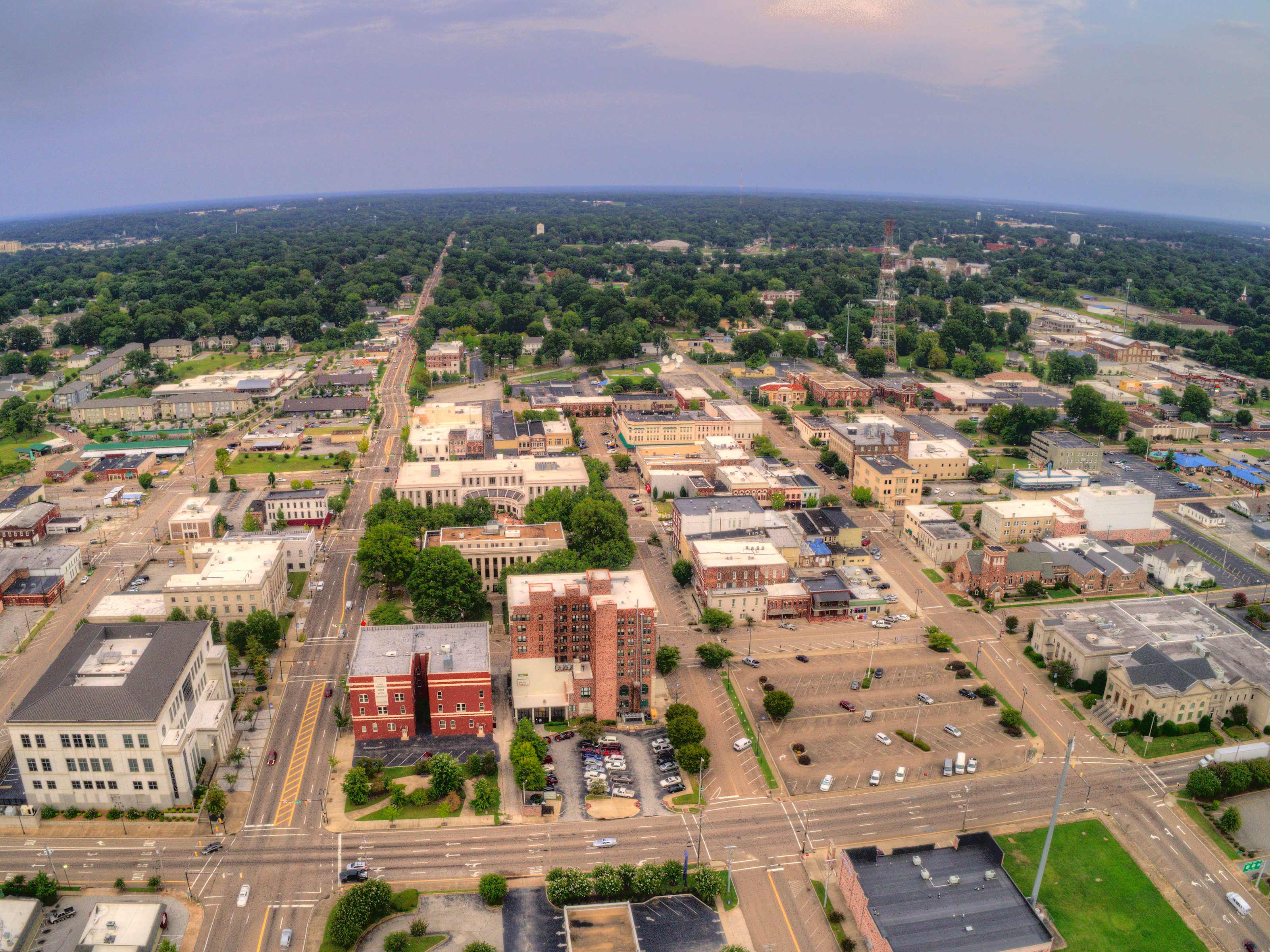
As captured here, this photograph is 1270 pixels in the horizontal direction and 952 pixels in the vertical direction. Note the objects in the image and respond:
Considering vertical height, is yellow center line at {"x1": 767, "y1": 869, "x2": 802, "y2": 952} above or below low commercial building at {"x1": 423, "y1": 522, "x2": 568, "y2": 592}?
below

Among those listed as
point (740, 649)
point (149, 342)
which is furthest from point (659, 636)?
point (149, 342)

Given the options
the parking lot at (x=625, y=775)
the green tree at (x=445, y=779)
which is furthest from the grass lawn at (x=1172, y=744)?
the green tree at (x=445, y=779)

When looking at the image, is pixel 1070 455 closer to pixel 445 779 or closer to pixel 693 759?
pixel 693 759

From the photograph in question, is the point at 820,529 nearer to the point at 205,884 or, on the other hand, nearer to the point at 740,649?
the point at 740,649

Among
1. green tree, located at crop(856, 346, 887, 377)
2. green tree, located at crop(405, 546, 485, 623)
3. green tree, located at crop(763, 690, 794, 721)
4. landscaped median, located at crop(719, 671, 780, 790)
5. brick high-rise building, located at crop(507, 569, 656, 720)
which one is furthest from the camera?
green tree, located at crop(856, 346, 887, 377)

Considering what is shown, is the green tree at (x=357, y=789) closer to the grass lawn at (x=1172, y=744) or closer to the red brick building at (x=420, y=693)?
the red brick building at (x=420, y=693)

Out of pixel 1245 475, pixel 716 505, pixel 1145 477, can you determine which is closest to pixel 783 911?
pixel 716 505

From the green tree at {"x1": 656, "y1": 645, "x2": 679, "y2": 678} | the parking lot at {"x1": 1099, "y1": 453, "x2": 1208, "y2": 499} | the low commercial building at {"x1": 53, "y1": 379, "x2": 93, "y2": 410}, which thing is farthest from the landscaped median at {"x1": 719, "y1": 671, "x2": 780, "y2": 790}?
the low commercial building at {"x1": 53, "y1": 379, "x2": 93, "y2": 410}

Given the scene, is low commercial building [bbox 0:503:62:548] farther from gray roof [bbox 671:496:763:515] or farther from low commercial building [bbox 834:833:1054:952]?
low commercial building [bbox 834:833:1054:952]
